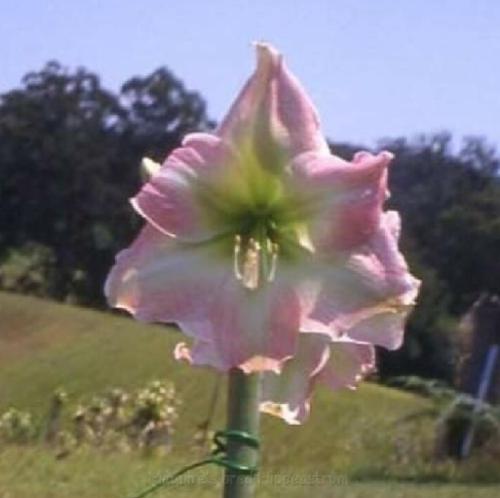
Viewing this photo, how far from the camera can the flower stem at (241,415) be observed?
1.21m

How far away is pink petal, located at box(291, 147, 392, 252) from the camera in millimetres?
1257

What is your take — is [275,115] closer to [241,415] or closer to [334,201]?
[334,201]

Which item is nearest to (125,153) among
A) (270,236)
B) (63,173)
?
(63,173)

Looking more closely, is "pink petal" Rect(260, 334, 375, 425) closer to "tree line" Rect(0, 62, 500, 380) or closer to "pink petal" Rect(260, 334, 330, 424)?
"pink petal" Rect(260, 334, 330, 424)

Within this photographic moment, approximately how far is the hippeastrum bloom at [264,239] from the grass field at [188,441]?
0.93ft

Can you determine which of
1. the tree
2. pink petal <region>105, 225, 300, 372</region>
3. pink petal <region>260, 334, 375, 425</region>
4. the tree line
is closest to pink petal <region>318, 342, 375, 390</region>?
pink petal <region>260, 334, 375, 425</region>

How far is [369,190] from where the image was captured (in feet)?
4.17

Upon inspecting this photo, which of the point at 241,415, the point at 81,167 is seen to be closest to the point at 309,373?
the point at 241,415

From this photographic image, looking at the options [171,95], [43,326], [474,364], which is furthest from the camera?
[171,95]

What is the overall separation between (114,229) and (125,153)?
3183 millimetres

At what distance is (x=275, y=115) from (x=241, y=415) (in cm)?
20

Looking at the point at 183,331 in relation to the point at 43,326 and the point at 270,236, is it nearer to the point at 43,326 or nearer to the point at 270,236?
the point at 270,236

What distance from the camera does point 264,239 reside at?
4.15 ft

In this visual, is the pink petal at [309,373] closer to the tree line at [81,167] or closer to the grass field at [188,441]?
the grass field at [188,441]
